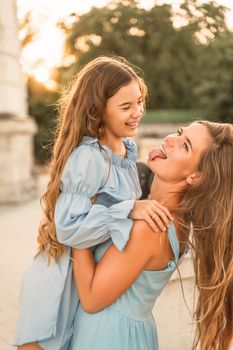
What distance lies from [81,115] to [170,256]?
Result: 0.63 metres

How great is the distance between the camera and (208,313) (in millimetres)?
1897

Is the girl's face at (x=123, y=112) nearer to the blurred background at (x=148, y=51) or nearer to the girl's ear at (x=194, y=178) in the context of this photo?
the girl's ear at (x=194, y=178)

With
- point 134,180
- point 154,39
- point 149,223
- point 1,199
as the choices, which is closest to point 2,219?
point 1,199

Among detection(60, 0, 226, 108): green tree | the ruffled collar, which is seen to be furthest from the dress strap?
detection(60, 0, 226, 108): green tree

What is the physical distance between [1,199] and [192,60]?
2174 cm

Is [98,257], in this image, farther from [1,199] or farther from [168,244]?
[1,199]

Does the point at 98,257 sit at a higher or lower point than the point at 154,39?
higher

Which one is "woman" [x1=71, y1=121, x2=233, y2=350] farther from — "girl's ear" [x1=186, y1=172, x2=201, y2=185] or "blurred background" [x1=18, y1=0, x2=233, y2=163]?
"blurred background" [x1=18, y1=0, x2=233, y2=163]

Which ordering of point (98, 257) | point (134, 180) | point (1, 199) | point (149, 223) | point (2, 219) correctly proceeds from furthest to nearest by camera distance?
point (1, 199), point (2, 219), point (134, 180), point (98, 257), point (149, 223)

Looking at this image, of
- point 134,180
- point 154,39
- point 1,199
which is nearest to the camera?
point 134,180

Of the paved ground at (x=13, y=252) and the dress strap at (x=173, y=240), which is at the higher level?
the dress strap at (x=173, y=240)

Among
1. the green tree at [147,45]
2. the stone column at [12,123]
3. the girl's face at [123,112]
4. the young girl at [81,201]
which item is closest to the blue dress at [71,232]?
the young girl at [81,201]

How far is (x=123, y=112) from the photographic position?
196 cm

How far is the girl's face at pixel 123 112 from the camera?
193cm
